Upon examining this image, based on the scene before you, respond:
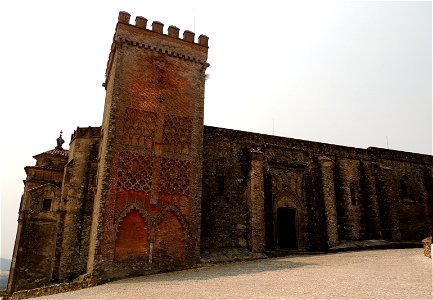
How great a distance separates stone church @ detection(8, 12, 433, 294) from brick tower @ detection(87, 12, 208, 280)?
0.05 m

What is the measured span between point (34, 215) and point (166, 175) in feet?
33.0

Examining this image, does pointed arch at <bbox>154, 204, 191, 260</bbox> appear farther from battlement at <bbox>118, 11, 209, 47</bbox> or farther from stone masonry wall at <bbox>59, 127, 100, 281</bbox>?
battlement at <bbox>118, 11, 209, 47</bbox>

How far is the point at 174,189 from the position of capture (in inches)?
575

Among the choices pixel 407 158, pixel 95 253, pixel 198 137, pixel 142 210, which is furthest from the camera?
pixel 407 158

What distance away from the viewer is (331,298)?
685 cm

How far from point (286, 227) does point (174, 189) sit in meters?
7.57

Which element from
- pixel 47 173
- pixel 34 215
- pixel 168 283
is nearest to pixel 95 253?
pixel 168 283

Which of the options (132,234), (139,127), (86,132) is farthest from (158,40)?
(132,234)

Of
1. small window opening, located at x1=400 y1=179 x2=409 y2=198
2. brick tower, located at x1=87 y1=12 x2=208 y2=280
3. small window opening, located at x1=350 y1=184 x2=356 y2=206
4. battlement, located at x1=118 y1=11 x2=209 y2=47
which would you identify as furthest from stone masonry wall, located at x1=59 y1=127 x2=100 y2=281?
small window opening, located at x1=400 y1=179 x2=409 y2=198

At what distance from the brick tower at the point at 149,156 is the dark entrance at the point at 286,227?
5865mm

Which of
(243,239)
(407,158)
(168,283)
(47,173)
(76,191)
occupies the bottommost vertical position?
(168,283)

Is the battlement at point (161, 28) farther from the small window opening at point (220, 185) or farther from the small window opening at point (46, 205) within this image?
the small window opening at point (46, 205)

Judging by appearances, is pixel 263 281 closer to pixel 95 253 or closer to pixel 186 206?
pixel 186 206

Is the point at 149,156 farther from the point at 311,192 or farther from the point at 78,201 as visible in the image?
the point at 311,192
